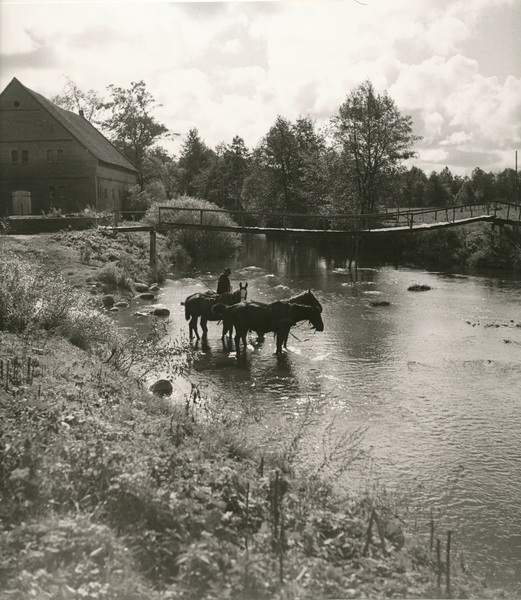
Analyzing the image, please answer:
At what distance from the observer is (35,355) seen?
37.7ft

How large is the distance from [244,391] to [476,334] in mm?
10333

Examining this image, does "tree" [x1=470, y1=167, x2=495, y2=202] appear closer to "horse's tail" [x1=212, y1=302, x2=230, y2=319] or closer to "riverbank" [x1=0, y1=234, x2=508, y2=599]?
"horse's tail" [x1=212, y1=302, x2=230, y2=319]

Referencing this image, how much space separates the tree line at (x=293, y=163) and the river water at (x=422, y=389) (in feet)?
94.3

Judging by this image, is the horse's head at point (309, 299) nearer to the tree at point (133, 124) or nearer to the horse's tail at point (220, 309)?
the horse's tail at point (220, 309)

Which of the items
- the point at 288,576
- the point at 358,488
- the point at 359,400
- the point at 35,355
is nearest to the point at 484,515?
the point at 358,488

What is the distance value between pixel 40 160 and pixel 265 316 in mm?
43315

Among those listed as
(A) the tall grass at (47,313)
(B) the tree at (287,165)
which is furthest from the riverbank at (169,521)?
(B) the tree at (287,165)

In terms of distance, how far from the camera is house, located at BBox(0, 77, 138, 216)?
171 ft

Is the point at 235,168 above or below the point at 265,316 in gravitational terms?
above

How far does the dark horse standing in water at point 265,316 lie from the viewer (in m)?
17.2

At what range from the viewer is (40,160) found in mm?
53531

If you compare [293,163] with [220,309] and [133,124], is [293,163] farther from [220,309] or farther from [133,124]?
[220,309]

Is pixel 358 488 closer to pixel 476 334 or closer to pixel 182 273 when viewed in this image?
pixel 476 334

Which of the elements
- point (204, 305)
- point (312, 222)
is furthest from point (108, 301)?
point (312, 222)
